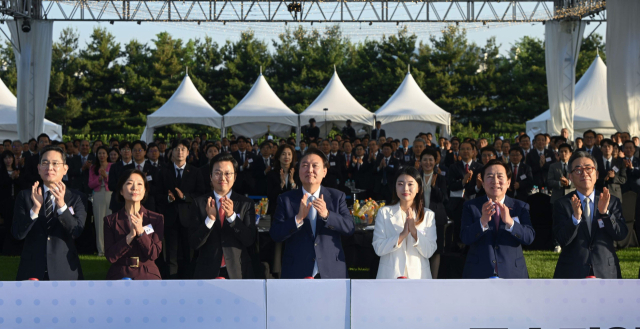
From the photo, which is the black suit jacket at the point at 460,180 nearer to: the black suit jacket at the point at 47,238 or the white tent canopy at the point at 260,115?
the black suit jacket at the point at 47,238

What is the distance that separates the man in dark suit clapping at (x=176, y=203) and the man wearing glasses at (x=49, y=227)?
200 cm

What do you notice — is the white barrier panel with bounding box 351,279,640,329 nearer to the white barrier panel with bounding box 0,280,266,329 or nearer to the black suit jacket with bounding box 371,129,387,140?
the white barrier panel with bounding box 0,280,266,329

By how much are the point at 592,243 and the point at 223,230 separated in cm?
223

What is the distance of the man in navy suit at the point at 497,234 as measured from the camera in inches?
146

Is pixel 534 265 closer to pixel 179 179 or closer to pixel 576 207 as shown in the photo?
→ pixel 576 207

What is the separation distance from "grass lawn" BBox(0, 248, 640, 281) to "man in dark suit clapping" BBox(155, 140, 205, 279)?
1.00m

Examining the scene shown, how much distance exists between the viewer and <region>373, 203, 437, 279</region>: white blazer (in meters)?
3.77

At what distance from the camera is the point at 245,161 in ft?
34.9

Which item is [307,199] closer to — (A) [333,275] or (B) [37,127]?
(A) [333,275]

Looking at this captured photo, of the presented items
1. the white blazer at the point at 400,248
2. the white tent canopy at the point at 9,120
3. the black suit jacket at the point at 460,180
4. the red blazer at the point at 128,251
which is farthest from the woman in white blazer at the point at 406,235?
the white tent canopy at the point at 9,120

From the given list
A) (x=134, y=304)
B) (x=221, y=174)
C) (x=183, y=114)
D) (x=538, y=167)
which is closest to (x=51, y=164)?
(x=221, y=174)

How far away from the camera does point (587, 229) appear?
12.7 feet

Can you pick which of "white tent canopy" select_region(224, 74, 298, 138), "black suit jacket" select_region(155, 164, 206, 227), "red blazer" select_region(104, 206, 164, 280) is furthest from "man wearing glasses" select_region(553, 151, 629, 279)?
"white tent canopy" select_region(224, 74, 298, 138)

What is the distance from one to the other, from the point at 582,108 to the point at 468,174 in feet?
45.7
